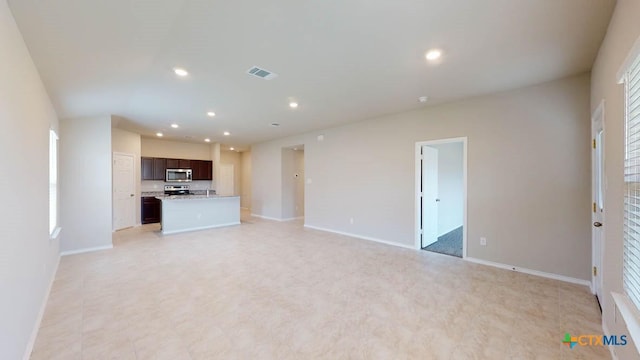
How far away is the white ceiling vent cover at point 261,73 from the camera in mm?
3023

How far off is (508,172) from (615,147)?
1.87 meters

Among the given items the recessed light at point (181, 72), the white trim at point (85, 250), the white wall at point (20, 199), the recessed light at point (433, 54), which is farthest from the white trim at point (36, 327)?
the recessed light at point (433, 54)

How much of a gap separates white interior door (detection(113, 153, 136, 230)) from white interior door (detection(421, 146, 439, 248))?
7296 millimetres

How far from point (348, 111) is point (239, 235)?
3.67 meters

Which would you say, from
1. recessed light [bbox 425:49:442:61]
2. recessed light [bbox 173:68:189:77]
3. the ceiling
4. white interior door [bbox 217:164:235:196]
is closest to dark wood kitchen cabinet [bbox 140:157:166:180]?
white interior door [bbox 217:164:235:196]

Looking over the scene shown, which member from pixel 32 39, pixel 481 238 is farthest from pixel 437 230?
pixel 32 39

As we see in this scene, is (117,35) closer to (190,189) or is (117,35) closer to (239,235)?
(239,235)

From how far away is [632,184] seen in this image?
1.64 m

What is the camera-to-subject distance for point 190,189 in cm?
876

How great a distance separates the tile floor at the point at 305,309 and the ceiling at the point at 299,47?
97.6 inches

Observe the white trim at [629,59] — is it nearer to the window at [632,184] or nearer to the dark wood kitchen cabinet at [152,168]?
the window at [632,184]

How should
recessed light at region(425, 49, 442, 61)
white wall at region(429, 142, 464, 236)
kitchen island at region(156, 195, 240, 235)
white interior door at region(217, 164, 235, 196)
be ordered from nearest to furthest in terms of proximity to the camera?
recessed light at region(425, 49, 442, 61)
white wall at region(429, 142, 464, 236)
kitchen island at region(156, 195, 240, 235)
white interior door at region(217, 164, 235, 196)

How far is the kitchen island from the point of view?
6.24 m

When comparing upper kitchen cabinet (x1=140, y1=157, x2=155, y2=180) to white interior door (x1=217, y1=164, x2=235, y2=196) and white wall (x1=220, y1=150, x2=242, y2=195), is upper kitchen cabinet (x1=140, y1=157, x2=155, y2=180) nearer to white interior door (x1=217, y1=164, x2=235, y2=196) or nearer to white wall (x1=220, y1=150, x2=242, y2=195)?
white interior door (x1=217, y1=164, x2=235, y2=196)
